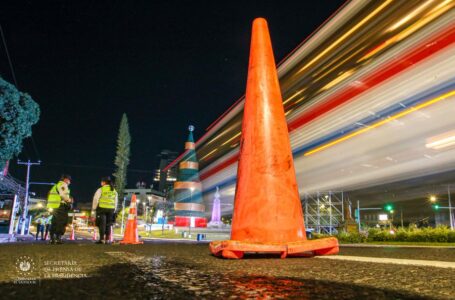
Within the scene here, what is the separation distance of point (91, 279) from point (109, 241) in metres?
7.36

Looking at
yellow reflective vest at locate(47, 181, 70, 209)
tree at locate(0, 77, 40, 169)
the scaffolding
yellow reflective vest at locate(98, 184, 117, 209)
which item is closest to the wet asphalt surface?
yellow reflective vest at locate(98, 184, 117, 209)

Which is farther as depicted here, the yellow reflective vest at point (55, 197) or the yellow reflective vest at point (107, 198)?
the yellow reflective vest at point (107, 198)

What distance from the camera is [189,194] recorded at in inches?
1658

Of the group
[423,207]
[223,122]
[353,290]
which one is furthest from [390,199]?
[353,290]

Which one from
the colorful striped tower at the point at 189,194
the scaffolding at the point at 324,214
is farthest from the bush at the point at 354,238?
the colorful striped tower at the point at 189,194

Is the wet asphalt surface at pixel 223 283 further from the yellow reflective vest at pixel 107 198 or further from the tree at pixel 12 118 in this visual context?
the tree at pixel 12 118

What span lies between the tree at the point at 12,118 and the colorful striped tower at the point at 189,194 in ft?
78.3

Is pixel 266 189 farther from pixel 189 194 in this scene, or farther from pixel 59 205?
pixel 189 194

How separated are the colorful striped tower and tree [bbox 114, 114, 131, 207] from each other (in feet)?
75.7

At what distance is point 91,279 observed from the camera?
103 inches

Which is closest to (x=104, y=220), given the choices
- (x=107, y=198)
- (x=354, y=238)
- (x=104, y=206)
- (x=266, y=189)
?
(x=104, y=206)

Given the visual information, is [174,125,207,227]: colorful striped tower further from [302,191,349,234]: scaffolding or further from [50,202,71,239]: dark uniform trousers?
[50,202,71,239]: dark uniform trousers

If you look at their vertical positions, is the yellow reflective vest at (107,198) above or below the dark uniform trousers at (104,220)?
above

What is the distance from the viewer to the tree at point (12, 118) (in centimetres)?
1814
